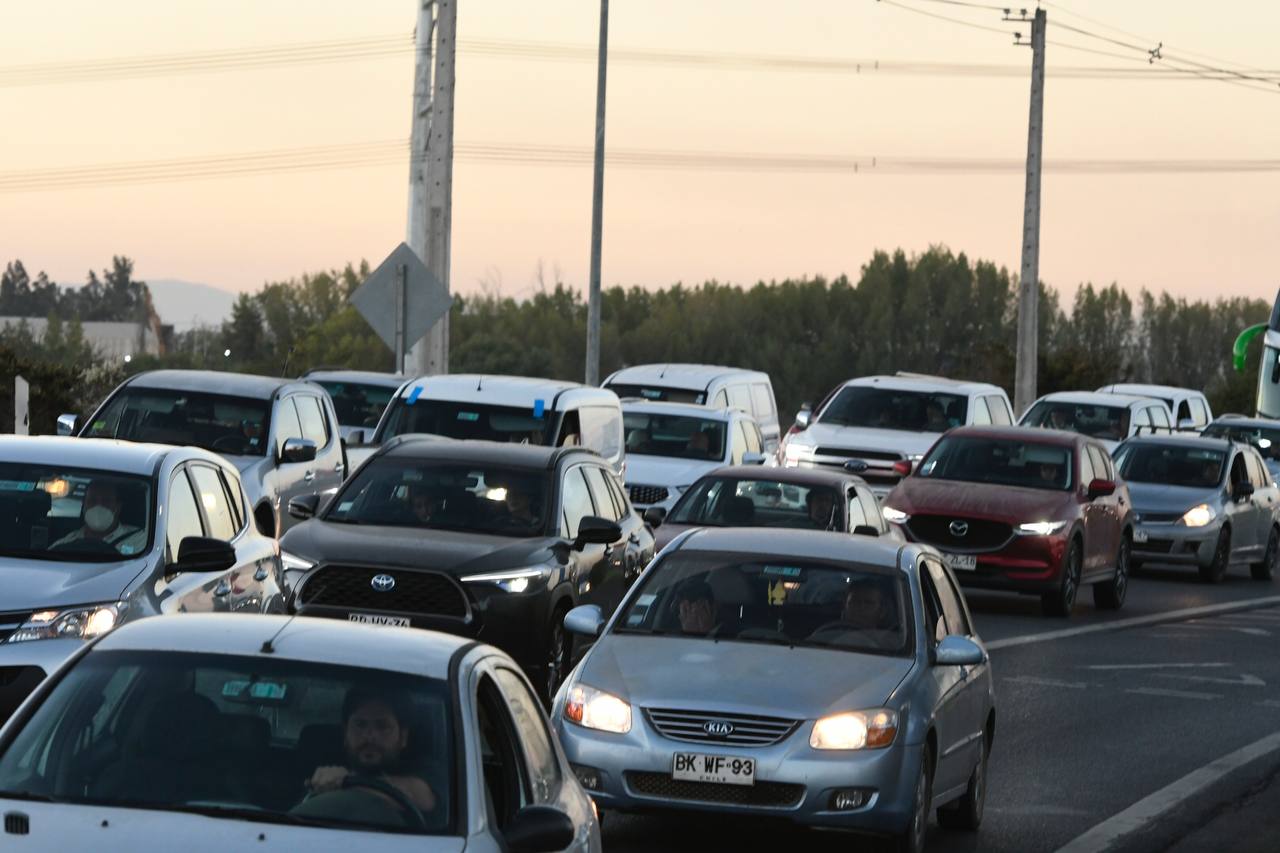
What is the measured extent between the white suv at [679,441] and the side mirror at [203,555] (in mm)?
16687

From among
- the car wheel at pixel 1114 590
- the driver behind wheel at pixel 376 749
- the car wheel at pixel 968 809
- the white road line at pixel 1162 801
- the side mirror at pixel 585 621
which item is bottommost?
the car wheel at pixel 1114 590

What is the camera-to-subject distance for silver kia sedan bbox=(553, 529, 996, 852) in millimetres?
10539

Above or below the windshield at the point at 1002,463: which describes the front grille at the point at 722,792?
below

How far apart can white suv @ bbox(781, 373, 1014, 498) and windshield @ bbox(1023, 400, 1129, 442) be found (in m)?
4.76

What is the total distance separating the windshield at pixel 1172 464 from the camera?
32219mm

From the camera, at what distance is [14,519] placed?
12266 millimetres

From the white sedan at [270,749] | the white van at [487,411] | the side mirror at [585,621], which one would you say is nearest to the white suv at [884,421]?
the white van at [487,411]

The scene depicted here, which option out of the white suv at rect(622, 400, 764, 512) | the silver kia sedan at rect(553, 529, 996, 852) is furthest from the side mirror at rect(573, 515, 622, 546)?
the white suv at rect(622, 400, 764, 512)

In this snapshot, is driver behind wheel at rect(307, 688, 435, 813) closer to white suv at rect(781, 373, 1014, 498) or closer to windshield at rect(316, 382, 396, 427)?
windshield at rect(316, 382, 396, 427)

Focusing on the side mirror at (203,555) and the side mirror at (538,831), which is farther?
the side mirror at (203,555)

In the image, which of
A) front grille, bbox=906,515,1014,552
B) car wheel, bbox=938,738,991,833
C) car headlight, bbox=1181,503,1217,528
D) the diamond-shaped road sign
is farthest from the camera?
car headlight, bbox=1181,503,1217,528

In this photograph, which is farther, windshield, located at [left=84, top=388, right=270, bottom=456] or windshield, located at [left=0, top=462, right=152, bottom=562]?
windshield, located at [left=84, top=388, right=270, bottom=456]

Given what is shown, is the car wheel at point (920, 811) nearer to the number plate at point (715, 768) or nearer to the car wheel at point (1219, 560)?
the number plate at point (715, 768)

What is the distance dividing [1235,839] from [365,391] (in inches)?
710
